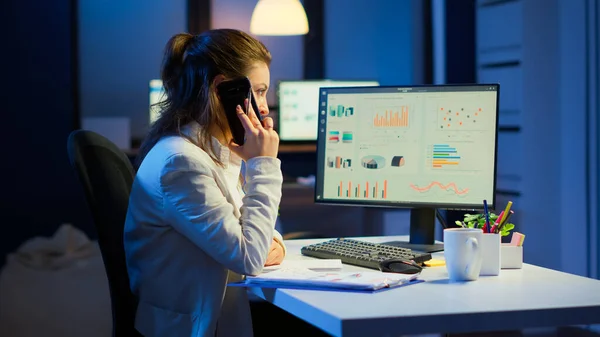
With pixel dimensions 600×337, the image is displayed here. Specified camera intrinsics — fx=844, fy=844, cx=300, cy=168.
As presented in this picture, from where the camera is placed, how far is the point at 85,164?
179 cm

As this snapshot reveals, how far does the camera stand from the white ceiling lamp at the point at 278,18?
16.6ft

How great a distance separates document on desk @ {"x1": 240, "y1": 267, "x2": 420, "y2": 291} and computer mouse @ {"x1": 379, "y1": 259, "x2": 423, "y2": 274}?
42 mm

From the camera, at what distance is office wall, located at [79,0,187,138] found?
5.36m

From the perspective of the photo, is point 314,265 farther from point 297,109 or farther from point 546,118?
point 297,109

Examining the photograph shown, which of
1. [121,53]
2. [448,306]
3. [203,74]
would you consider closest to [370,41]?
[121,53]

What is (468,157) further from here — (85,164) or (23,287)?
(23,287)

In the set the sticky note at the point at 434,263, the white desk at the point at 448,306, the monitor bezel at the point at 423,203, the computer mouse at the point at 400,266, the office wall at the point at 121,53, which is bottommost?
the white desk at the point at 448,306

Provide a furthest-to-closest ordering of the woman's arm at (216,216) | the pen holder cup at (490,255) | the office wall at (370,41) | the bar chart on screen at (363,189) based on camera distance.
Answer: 1. the office wall at (370,41)
2. the bar chart on screen at (363,189)
3. the pen holder cup at (490,255)
4. the woman's arm at (216,216)

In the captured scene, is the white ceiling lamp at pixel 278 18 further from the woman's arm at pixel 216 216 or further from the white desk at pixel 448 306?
the white desk at pixel 448 306

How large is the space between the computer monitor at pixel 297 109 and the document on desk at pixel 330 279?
11.8 feet

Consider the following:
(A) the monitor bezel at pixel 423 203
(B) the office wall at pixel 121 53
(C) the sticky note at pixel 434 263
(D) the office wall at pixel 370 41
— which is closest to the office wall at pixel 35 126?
(B) the office wall at pixel 121 53

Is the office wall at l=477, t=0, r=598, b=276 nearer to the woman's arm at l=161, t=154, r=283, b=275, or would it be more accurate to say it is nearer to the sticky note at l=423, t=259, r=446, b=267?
the sticky note at l=423, t=259, r=446, b=267

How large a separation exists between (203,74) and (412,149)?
1.88 feet

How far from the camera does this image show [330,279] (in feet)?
5.14
